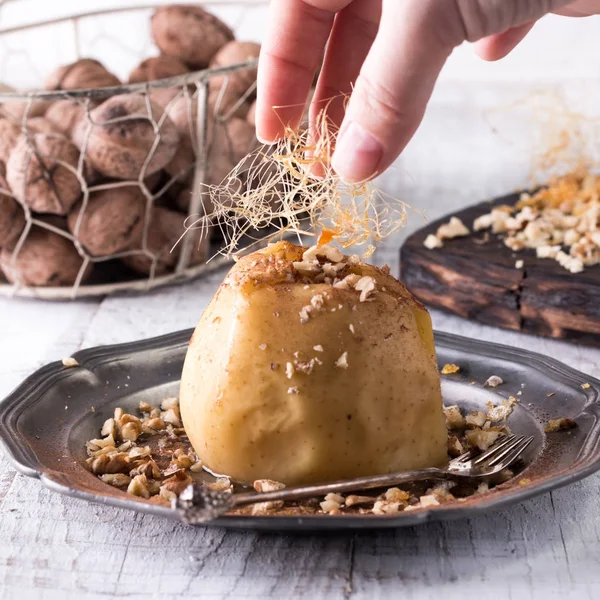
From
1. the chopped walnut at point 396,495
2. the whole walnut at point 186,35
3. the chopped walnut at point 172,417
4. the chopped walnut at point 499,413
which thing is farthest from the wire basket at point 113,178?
the chopped walnut at point 396,495

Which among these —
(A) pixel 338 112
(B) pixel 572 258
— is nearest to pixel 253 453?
(A) pixel 338 112

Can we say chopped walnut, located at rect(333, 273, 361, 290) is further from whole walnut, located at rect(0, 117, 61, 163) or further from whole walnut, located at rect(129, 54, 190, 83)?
whole walnut, located at rect(129, 54, 190, 83)

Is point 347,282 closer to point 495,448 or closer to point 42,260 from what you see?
point 495,448

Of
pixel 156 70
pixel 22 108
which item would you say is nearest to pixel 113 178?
pixel 22 108

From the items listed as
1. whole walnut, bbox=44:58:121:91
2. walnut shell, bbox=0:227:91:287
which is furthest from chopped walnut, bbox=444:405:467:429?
whole walnut, bbox=44:58:121:91

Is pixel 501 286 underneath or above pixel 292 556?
underneath

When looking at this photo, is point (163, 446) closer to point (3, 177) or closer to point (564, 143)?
point (3, 177)
